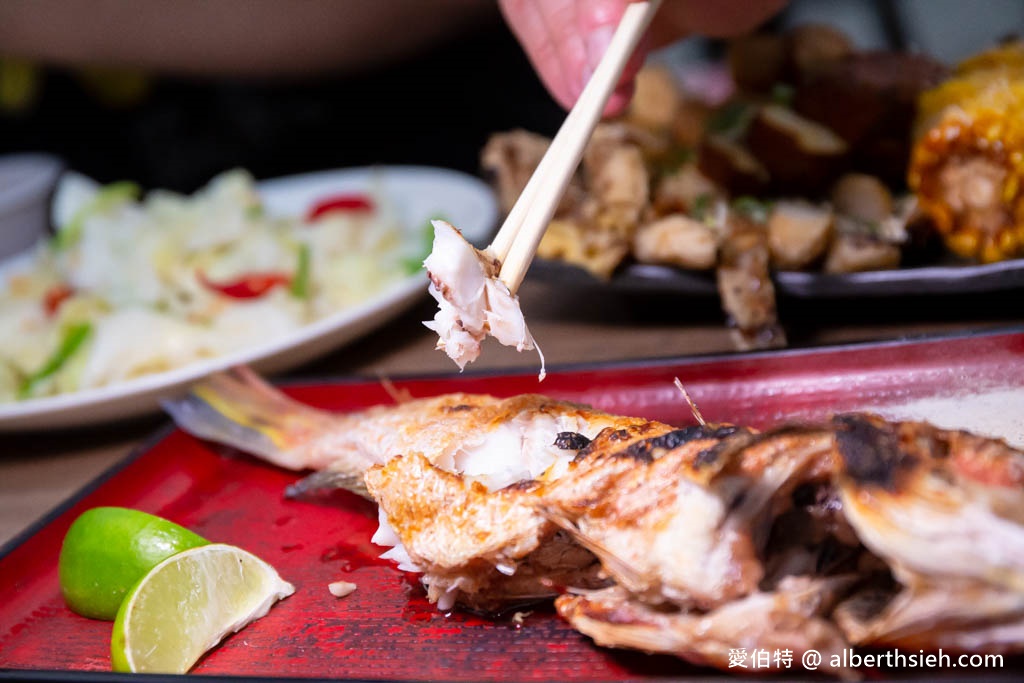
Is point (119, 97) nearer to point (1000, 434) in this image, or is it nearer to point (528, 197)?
point (528, 197)

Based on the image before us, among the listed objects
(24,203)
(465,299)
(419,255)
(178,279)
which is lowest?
(419,255)

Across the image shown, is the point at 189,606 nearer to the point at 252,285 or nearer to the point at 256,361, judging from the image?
the point at 256,361

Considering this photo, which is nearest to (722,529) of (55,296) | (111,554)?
(111,554)

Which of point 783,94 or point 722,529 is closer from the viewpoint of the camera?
point 722,529

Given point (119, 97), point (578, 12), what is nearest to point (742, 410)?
point (578, 12)

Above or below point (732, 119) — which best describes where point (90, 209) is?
above

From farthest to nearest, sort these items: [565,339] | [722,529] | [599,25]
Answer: [565,339] < [599,25] < [722,529]
